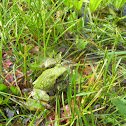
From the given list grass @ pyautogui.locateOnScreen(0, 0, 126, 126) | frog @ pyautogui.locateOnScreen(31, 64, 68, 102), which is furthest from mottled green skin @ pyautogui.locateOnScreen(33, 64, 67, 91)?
grass @ pyautogui.locateOnScreen(0, 0, 126, 126)

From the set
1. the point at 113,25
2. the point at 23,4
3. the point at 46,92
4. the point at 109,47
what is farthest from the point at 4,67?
the point at 113,25

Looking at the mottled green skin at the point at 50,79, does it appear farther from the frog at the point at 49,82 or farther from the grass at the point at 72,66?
the grass at the point at 72,66

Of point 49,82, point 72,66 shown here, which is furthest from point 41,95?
point 72,66

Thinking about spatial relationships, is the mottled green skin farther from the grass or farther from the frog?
the grass

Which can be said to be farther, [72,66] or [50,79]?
[72,66]

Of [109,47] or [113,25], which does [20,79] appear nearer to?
[109,47]

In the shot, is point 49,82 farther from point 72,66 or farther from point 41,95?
point 72,66

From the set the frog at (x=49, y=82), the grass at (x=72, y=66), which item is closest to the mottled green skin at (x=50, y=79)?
the frog at (x=49, y=82)
